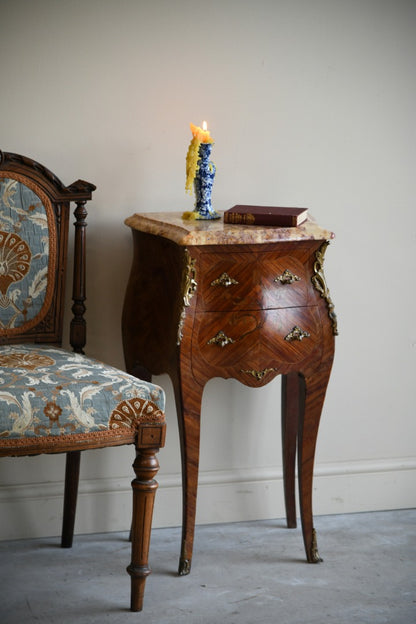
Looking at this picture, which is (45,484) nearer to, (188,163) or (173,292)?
(173,292)

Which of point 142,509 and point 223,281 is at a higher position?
point 223,281

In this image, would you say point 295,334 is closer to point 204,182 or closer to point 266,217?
point 266,217

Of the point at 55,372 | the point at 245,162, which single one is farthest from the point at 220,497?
the point at 245,162

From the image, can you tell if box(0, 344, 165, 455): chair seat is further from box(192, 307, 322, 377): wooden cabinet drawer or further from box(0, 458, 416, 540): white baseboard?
box(0, 458, 416, 540): white baseboard

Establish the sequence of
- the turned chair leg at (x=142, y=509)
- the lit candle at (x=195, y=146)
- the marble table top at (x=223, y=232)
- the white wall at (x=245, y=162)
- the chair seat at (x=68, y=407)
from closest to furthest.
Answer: the chair seat at (x=68, y=407) → the turned chair leg at (x=142, y=509) → the marble table top at (x=223, y=232) → the lit candle at (x=195, y=146) → the white wall at (x=245, y=162)

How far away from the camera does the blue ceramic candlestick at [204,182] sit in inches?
81.0

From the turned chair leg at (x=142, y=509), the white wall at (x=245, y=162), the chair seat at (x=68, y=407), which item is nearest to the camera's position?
the chair seat at (x=68, y=407)

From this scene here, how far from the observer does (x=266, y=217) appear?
1.97 metres

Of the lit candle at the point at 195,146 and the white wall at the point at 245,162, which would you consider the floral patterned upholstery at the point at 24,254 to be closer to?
the white wall at the point at 245,162

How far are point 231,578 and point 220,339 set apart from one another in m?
0.62

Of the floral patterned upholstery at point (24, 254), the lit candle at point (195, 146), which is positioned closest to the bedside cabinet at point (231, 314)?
the lit candle at point (195, 146)

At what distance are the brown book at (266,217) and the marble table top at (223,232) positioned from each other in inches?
0.7

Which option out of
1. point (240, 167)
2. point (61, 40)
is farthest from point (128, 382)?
point (61, 40)

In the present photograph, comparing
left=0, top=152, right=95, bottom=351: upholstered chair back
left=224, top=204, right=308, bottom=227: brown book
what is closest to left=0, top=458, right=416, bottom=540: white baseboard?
left=0, top=152, right=95, bottom=351: upholstered chair back
